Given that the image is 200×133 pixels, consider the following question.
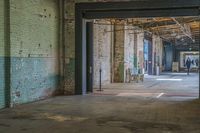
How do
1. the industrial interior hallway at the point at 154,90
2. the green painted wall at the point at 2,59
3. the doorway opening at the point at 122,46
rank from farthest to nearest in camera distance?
the industrial interior hallway at the point at 154,90 < the doorway opening at the point at 122,46 < the green painted wall at the point at 2,59

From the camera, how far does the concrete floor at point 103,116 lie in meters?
8.36

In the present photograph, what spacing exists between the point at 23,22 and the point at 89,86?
536 cm

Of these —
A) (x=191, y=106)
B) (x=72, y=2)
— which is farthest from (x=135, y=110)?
(x=72, y=2)

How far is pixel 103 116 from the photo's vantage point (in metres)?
10.0

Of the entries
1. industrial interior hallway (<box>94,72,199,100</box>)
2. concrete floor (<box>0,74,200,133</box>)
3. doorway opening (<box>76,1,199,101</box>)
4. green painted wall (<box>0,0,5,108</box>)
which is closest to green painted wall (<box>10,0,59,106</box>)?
green painted wall (<box>0,0,5,108</box>)

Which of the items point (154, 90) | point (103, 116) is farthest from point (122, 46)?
point (103, 116)

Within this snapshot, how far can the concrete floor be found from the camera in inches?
329

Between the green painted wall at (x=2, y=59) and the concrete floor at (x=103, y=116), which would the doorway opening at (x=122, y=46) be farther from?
the green painted wall at (x=2, y=59)

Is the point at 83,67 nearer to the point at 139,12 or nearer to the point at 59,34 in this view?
the point at 59,34

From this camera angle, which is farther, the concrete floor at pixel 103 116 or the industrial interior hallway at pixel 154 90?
the industrial interior hallway at pixel 154 90

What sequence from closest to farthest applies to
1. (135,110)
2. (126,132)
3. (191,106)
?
1. (126,132)
2. (135,110)
3. (191,106)

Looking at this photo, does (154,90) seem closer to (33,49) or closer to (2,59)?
(33,49)

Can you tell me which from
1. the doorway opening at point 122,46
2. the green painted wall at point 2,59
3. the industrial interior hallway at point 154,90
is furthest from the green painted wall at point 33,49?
the industrial interior hallway at point 154,90

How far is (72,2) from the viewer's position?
621 inches
